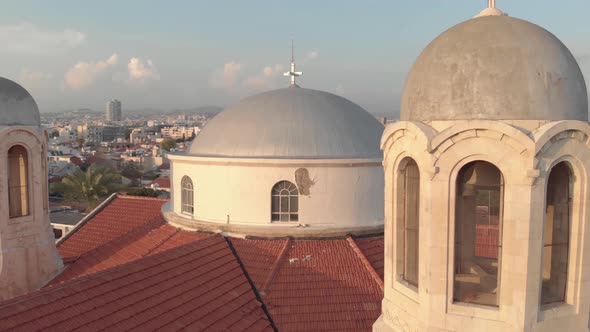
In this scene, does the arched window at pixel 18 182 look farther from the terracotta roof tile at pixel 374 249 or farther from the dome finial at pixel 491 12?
the dome finial at pixel 491 12

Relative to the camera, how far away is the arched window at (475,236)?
8305 mm

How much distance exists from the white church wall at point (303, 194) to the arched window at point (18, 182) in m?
6.13

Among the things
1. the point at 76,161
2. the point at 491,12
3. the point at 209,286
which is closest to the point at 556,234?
the point at 491,12

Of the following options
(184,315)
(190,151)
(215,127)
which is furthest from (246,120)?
(184,315)

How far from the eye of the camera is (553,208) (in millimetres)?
8430

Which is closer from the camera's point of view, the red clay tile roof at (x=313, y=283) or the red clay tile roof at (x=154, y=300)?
the red clay tile roof at (x=154, y=300)

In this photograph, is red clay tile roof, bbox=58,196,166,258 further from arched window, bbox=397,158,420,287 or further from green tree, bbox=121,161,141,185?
green tree, bbox=121,161,141,185

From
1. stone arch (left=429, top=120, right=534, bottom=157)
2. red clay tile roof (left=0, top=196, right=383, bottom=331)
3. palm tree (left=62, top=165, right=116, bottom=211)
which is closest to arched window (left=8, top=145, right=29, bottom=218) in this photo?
red clay tile roof (left=0, top=196, right=383, bottom=331)

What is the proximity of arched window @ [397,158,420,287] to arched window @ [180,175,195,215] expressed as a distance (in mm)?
11245

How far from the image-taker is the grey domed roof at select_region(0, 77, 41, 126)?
52.7ft

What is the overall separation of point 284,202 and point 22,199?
9283mm

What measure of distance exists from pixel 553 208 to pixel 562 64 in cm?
245

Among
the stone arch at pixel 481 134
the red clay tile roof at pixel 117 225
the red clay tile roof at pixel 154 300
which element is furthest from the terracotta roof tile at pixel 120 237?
the stone arch at pixel 481 134

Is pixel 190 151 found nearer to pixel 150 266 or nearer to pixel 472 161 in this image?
pixel 150 266
